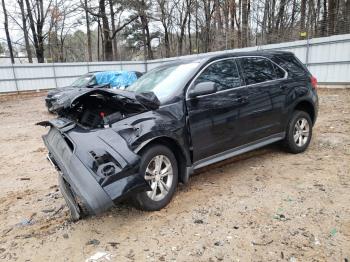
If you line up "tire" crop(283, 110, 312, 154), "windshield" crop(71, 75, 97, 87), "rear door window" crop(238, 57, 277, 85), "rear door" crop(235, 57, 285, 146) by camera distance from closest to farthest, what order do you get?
1. "rear door" crop(235, 57, 285, 146)
2. "rear door window" crop(238, 57, 277, 85)
3. "tire" crop(283, 110, 312, 154)
4. "windshield" crop(71, 75, 97, 87)

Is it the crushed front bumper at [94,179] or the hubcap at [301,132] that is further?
the hubcap at [301,132]

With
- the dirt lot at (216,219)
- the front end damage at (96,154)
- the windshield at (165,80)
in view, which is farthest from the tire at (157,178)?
the windshield at (165,80)

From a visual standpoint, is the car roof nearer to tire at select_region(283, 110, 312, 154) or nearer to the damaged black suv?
the damaged black suv

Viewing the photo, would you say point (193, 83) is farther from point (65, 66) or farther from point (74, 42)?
point (74, 42)

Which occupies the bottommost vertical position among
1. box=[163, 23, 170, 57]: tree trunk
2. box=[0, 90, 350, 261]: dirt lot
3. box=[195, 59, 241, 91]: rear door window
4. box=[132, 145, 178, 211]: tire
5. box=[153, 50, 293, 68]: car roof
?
box=[0, 90, 350, 261]: dirt lot

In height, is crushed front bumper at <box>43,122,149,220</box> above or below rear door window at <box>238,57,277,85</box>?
below

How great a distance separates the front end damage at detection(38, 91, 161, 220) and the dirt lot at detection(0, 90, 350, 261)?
42 centimetres

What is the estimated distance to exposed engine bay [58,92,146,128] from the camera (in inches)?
134

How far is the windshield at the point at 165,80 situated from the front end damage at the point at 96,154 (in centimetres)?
55

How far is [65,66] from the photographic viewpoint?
21297mm

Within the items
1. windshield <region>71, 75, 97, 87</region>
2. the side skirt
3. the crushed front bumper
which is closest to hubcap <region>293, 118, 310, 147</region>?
the side skirt

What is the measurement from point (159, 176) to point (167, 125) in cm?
61

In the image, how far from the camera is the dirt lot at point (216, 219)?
2812 mm

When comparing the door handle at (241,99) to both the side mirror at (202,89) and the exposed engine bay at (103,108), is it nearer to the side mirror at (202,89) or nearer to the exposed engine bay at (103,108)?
the side mirror at (202,89)
